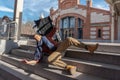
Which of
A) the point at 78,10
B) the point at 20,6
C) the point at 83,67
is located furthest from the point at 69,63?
the point at 78,10

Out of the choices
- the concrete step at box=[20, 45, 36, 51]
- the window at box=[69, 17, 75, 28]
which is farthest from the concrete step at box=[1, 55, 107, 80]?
the window at box=[69, 17, 75, 28]

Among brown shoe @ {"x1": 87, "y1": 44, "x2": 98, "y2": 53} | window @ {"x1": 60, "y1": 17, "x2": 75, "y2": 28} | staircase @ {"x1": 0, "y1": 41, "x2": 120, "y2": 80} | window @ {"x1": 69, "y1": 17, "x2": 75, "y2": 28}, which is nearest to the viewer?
staircase @ {"x1": 0, "y1": 41, "x2": 120, "y2": 80}

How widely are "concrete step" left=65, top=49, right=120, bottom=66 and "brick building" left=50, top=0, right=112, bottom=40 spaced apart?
50.7ft

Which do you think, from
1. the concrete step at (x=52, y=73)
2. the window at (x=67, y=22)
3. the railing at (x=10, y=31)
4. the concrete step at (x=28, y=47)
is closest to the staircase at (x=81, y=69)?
the concrete step at (x=52, y=73)

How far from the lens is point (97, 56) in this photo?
3.83 metres

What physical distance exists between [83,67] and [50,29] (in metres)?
1.51

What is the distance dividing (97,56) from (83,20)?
19923 mm

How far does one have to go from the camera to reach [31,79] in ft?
13.3

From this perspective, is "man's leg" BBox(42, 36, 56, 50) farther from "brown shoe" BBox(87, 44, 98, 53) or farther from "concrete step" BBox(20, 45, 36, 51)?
"concrete step" BBox(20, 45, 36, 51)

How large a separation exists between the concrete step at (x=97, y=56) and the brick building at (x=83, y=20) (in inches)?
609

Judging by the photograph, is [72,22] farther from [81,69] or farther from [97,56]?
[81,69]

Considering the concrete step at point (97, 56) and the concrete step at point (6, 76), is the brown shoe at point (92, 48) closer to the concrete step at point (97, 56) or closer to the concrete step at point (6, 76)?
the concrete step at point (97, 56)

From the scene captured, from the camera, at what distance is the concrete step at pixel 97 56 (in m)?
3.52

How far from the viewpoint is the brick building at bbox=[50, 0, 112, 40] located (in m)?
20.7
